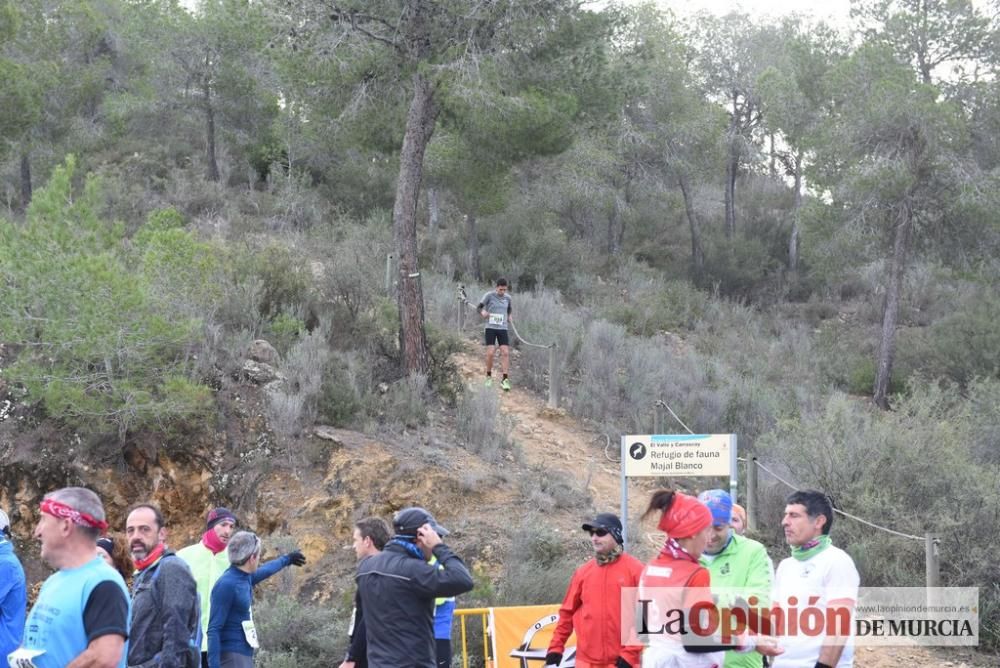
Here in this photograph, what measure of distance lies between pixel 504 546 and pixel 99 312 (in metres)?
5.12

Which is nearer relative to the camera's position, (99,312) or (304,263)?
(99,312)

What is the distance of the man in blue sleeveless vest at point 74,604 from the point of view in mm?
4195

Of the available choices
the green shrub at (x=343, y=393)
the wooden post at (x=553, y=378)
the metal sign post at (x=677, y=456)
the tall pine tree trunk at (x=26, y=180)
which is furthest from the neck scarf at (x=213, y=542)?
the tall pine tree trunk at (x=26, y=180)

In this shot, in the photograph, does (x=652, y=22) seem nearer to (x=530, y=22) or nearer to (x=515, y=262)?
(x=515, y=262)

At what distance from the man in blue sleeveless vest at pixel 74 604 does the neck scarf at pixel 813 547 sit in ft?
11.2

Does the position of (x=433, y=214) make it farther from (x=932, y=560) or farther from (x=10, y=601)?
(x=10, y=601)

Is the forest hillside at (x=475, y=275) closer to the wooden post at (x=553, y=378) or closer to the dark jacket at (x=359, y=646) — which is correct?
the wooden post at (x=553, y=378)

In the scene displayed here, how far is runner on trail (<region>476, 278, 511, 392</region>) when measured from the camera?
56.5ft

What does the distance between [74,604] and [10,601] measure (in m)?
1.25

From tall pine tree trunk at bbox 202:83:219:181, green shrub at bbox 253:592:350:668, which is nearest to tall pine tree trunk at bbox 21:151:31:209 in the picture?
tall pine tree trunk at bbox 202:83:219:181

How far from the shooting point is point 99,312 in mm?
12234

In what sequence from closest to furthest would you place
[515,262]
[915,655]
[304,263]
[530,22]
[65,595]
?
[65,595]
[915,655]
[530,22]
[304,263]
[515,262]

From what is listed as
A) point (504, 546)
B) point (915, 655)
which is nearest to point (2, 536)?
point (504, 546)

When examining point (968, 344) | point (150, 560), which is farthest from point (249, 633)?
point (968, 344)
